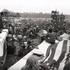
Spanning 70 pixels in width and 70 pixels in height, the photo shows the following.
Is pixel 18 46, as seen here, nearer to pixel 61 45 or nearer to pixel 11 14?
pixel 61 45

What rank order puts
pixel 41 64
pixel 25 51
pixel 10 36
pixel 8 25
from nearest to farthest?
1. pixel 41 64
2. pixel 25 51
3. pixel 10 36
4. pixel 8 25

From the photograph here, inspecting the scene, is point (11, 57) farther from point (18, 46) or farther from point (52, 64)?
point (52, 64)

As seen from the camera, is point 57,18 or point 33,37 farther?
point 57,18

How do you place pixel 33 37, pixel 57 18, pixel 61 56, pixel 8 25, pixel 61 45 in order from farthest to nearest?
pixel 57 18, pixel 33 37, pixel 8 25, pixel 61 45, pixel 61 56

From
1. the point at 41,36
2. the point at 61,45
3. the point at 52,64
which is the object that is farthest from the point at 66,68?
the point at 41,36

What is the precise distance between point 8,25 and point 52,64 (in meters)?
6.14

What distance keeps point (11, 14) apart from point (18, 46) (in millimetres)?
5144

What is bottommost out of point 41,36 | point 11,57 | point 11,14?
point 11,57

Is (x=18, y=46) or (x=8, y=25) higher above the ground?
(x=8, y=25)

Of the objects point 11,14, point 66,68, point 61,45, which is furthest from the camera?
point 11,14

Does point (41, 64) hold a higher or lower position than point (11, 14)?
lower

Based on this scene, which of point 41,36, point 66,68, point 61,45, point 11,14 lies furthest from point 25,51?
point 11,14

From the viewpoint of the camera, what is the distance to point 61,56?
14.9ft

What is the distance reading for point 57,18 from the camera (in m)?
15.2
